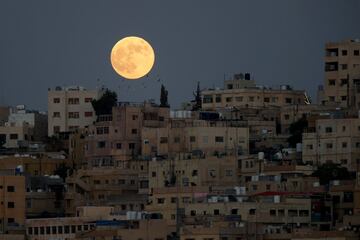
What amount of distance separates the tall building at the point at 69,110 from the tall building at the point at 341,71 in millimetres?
11500

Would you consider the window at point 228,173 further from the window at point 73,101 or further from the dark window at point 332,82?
the window at point 73,101

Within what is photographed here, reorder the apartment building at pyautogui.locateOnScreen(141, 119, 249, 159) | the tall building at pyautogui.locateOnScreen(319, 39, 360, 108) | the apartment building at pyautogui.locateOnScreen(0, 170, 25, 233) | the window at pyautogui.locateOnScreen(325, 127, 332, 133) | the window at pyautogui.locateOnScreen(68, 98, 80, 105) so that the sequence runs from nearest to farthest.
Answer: the apartment building at pyautogui.locateOnScreen(0, 170, 25, 233)
the window at pyautogui.locateOnScreen(325, 127, 332, 133)
the apartment building at pyautogui.locateOnScreen(141, 119, 249, 159)
the tall building at pyautogui.locateOnScreen(319, 39, 360, 108)
the window at pyautogui.locateOnScreen(68, 98, 80, 105)

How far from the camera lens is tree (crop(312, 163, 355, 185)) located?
98.1m

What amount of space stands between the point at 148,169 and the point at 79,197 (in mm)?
3643

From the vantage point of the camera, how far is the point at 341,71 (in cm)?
11619

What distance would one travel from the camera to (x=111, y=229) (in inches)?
3578

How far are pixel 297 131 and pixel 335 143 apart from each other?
6.23 meters

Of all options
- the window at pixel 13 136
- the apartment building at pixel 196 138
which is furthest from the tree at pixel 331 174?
the window at pixel 13 136

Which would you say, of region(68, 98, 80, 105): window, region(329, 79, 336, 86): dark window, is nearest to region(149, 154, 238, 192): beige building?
region(68, 98, 80, 105): window

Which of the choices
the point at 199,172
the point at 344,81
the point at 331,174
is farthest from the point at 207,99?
the point at 331,174

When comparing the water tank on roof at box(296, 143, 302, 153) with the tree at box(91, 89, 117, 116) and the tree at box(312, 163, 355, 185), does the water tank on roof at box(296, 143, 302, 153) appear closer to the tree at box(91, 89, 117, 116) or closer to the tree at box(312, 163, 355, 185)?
the tree at box(312, 163, 355, 185)

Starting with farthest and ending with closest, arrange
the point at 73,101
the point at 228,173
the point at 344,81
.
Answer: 1. the point at 73,101
2. the point at 344,81
3. the point at 228,173

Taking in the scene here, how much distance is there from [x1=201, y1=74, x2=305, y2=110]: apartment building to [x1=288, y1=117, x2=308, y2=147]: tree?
741cm

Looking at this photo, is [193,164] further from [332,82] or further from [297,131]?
[332,82]
